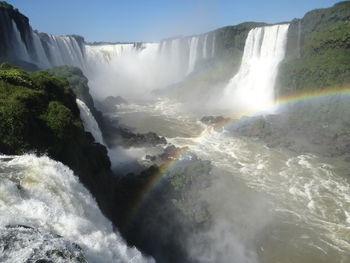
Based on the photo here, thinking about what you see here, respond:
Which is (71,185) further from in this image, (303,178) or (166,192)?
(303,178)

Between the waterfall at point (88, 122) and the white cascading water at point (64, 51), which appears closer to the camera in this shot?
the waterfall at point (88, 122)

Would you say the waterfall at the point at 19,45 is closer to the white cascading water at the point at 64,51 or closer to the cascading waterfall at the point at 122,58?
the cascading waterfall at the point at 122,58

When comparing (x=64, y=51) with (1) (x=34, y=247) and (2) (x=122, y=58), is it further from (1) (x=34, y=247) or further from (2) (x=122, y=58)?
(1) (x=34, y=247)

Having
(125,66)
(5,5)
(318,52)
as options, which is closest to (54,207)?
(318,52)

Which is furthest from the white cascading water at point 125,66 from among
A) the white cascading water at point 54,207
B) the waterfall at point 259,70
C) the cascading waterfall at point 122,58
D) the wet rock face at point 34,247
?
the wet rock face at point 34,247

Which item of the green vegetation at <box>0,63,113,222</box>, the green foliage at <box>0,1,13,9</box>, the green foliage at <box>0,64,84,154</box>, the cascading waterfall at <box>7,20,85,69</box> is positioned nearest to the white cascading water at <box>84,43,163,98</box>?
the cascading waterfall at <box>7,20,85,69</box>

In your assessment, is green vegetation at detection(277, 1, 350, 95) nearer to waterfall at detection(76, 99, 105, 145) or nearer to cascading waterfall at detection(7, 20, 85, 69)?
waterfall at detection(76, 99, 105, 145)

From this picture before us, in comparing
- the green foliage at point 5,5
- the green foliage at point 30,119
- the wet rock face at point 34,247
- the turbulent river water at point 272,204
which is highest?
the green foliage at point 5,5
